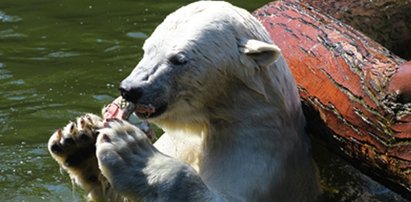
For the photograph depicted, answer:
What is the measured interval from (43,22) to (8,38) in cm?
70

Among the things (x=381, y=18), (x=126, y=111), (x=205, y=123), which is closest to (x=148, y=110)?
(x=126, y=111)

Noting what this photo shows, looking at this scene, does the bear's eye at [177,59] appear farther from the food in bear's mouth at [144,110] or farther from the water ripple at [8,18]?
the water ripple at [8,18]

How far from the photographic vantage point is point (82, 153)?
16.5 ft

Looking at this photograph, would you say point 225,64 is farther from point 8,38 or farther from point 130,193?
point 8,38

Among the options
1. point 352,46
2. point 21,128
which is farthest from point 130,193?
point 21,128

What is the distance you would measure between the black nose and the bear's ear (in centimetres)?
64

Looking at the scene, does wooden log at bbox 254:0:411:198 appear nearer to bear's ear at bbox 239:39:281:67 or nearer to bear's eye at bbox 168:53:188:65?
bear's ear at bbox 239:39:281:67

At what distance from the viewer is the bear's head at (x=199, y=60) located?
4680 mm

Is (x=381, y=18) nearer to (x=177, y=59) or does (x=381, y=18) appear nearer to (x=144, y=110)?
(x=177, y=59)

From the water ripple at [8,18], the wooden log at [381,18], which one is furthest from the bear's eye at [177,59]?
the water ripple at [8,18]

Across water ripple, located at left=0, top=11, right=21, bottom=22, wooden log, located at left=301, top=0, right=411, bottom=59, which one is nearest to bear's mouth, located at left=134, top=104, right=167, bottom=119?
wooden log, located at left=301, top=0, right=411, bottom=59

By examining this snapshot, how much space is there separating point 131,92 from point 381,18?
283 centimetres

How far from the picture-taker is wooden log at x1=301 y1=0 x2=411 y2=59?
6551 millimetres

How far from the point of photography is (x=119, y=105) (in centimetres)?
479
